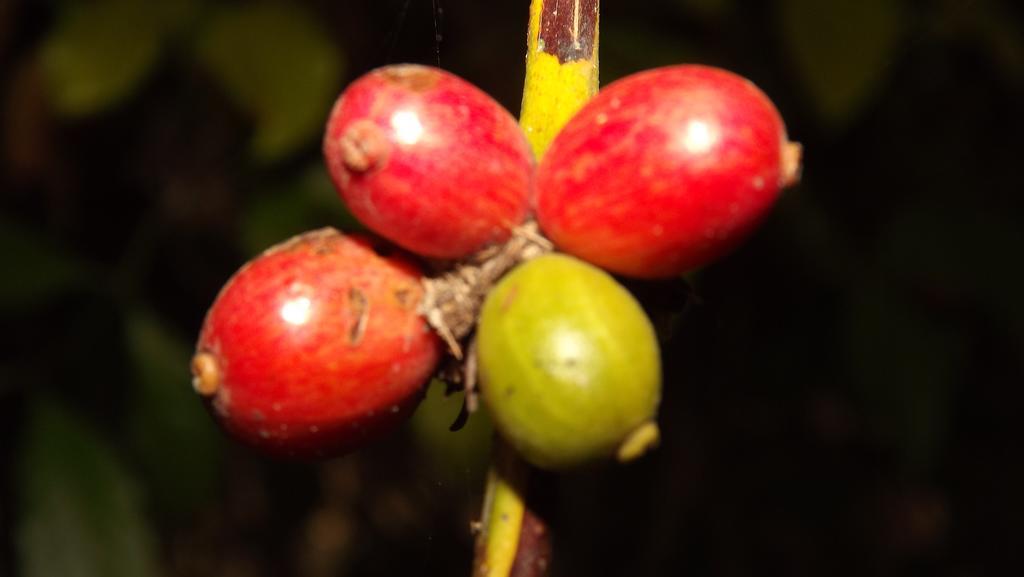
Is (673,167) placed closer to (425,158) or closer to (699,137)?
(699,137)

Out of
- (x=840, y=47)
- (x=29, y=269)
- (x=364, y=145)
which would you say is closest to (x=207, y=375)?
(x=364, y=145)

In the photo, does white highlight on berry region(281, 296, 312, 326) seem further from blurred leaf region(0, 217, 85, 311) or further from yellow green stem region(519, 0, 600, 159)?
blurred leaf region(0, 217, 85, 311)

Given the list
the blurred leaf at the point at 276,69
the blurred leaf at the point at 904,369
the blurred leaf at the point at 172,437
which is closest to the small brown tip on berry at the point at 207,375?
the blurred leaf at the point at 276,69

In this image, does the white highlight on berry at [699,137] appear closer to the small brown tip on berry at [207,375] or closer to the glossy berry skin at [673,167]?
the glossy berry skin at [673,167]

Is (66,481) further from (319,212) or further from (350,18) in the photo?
(350,18)

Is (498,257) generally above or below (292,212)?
above

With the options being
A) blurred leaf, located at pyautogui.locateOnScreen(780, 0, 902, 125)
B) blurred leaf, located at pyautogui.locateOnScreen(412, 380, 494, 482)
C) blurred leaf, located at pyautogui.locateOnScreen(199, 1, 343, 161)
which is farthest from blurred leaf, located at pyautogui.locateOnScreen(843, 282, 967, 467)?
blurred leaf, located at pyautogui.locateOnScreen(199, 1, 343, 161)

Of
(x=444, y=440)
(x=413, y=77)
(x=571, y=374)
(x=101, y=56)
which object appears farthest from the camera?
(x=101, y=56)
